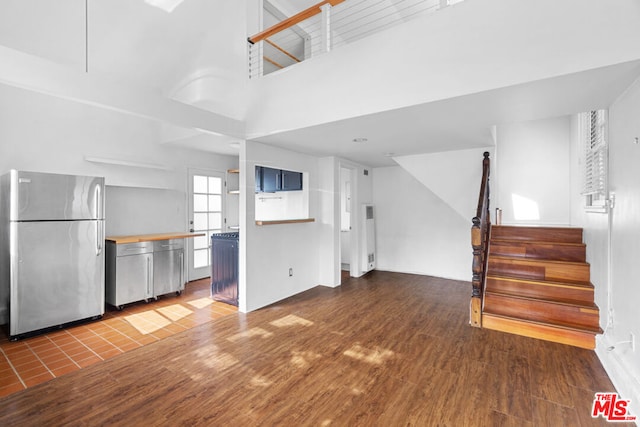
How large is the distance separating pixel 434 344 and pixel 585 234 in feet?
7.54

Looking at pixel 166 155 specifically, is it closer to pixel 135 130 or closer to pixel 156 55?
pixel 135 130

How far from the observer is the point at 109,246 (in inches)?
149

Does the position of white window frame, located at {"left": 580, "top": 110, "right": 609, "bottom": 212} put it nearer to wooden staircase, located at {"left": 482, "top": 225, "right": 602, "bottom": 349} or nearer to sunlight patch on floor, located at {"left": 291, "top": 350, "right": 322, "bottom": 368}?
wooden staircase, located at {"left": 482, "top": 225, "right": 602, "bottom": 349}

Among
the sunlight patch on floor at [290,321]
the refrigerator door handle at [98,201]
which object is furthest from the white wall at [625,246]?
the refrigerator door handle at [98,201]

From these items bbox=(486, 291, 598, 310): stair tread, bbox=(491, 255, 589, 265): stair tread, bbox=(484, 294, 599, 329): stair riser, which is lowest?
bbox=(484, 294, 599, 329): stair riser

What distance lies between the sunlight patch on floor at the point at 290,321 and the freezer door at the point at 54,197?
2.35 m

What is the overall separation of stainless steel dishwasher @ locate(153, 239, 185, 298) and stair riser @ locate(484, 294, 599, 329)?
3991mm

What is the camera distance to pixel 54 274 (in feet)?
10.1

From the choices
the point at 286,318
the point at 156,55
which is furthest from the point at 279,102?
the point at 286,318

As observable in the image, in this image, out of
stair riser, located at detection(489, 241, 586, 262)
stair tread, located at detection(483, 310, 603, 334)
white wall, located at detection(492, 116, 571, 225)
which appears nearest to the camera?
stair tread, located at detection(483, 310, 603, 334)

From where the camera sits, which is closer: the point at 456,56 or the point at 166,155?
the point at 456,56

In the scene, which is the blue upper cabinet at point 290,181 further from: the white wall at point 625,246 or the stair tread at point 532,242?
the white wall at point 625,246

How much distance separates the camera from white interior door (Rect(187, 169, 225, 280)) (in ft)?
16.8

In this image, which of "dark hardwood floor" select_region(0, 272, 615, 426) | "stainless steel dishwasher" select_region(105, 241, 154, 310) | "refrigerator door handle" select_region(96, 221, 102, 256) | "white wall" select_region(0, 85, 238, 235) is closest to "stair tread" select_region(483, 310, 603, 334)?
"dark hardwood floor" select_region(0, 272, 615, 426)
